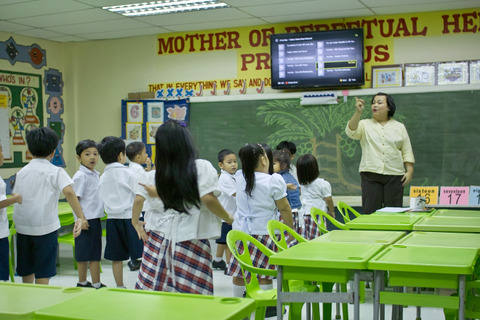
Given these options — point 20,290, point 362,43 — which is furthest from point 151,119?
point 20,290

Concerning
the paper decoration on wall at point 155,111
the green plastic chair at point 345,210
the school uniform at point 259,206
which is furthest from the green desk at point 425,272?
the paper decoration on wall at point 155,111

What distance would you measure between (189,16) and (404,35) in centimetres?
230

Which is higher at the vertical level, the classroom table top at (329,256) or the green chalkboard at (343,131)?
the green chalkboard at (343,131)

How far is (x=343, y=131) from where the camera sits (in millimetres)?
6402

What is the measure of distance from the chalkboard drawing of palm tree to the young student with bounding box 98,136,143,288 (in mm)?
2331

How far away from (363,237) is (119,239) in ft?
7.85

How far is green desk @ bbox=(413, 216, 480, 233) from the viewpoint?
3443 millimetres

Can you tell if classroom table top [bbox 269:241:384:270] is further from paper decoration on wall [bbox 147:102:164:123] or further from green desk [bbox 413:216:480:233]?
paper decoration on wall [bbox 147:102:164:123]

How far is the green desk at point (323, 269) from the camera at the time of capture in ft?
7.85

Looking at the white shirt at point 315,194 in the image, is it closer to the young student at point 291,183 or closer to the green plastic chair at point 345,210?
the young student at point 291,183

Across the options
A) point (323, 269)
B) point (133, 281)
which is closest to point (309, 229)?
point (133, 281)

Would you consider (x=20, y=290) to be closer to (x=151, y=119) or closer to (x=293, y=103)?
(x=293, y=103)

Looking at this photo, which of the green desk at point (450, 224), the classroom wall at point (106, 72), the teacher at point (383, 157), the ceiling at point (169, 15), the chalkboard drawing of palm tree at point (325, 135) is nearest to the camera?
the green desk at point (450, 224)

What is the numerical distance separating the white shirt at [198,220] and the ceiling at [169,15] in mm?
3404
